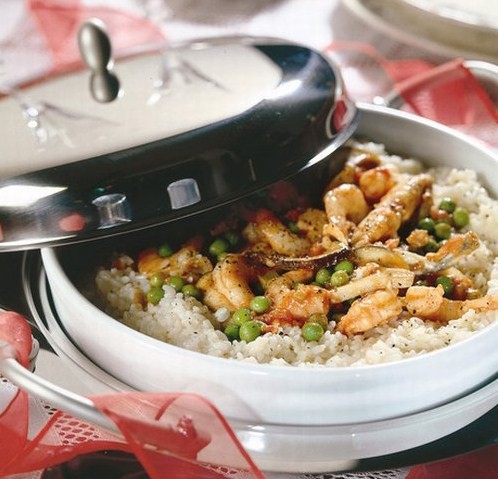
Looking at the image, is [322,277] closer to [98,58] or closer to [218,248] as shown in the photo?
[218,248]

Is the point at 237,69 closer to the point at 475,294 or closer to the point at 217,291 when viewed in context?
the point at 217,291

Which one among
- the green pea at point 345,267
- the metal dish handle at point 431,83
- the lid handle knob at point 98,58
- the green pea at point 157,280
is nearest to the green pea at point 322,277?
the green pea at point 345,267

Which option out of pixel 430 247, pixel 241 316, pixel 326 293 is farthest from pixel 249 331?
pixel 430 247

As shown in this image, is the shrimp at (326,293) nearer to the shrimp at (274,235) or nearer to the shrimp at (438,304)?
the shrimp at (438,304)

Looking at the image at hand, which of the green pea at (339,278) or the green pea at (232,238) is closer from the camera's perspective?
the green pea at (339,278)

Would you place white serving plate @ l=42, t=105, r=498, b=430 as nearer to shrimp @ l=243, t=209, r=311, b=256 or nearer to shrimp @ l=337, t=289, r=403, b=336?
shrimp @ l=337, t=289, r=403, b=336

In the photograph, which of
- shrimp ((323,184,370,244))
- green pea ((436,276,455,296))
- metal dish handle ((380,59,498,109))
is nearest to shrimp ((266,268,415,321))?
green pea ((436,276,455,296))
